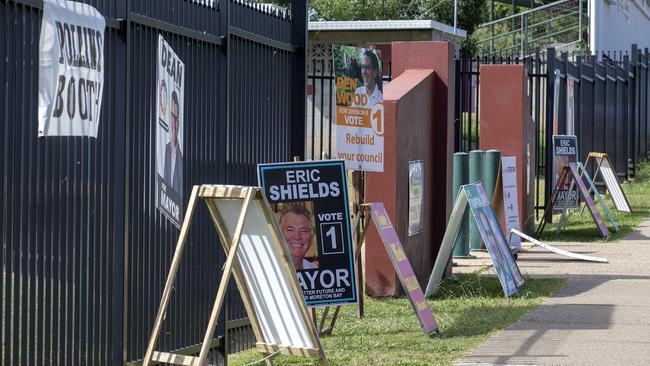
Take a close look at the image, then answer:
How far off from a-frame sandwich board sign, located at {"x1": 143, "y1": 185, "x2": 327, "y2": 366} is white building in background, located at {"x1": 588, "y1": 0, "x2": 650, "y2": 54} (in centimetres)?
2534

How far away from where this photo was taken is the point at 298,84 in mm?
10047

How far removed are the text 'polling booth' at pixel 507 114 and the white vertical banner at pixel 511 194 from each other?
46 cm

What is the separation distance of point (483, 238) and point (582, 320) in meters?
1.40

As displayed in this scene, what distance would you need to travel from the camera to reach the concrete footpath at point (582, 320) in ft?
27.7

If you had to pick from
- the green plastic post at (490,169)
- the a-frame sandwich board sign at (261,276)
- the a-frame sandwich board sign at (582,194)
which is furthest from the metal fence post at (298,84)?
the a-frame sandwich board sign at (582,194)

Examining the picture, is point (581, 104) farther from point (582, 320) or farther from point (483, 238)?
point (582, 320)

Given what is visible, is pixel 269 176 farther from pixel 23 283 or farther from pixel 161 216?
pixel 23 283

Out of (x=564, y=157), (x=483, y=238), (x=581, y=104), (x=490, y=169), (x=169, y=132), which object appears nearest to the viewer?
(x=169, y=132)

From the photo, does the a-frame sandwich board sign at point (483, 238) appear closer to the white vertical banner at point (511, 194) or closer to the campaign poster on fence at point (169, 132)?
the white vertical banner at point (511, 194)

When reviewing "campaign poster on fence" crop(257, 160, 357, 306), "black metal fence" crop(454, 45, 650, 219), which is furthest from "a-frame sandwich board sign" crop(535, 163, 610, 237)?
"campaign poster on fence" crop(257, 160, 357, 306)

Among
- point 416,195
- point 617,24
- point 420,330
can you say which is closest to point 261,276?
point 420,330

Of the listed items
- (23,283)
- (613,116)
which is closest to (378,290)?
(23,283)

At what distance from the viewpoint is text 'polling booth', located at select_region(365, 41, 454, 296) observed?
37.3ft

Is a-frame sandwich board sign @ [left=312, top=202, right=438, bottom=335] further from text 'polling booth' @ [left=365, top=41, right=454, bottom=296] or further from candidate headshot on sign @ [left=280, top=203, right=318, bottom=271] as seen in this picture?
text 'polling booth' @ [left=365, top=41, right=454, bottom=296]
